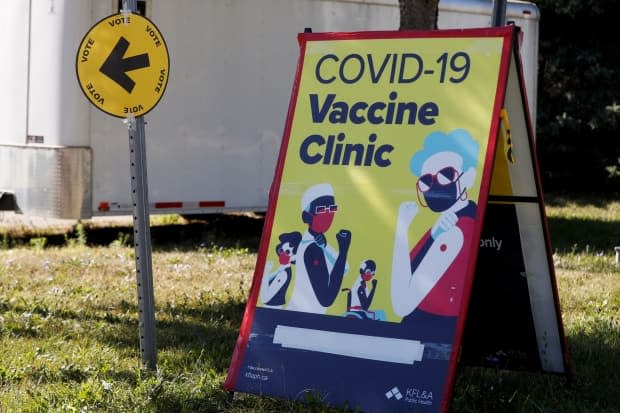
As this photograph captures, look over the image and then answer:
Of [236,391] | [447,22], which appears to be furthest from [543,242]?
Answer: [447,22]

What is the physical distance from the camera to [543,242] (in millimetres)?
5113

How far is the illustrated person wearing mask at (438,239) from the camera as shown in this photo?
4488 millimetres

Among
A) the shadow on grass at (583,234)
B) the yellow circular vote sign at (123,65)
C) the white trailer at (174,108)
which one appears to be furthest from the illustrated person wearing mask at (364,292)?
the shadow on grass at (583,234)

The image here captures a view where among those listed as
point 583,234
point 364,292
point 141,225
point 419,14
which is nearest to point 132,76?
point 141,225

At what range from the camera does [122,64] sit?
5.22 meters

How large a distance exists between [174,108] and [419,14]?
13.3 ft

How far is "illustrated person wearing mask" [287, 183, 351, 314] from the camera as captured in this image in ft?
15.7

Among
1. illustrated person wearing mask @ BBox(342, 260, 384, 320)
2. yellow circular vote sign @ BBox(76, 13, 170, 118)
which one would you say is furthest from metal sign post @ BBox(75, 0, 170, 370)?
illustrated person wearing mask @ BBox(342, 260, 384, 320)

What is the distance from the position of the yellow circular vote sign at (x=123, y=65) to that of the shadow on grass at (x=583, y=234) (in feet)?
22.1

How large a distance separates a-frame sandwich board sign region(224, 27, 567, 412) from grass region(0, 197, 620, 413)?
0.29m

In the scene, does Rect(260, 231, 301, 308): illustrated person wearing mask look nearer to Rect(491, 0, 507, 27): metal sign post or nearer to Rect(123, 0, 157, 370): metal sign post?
Rect(123, 0, 157, 370): metal sign post

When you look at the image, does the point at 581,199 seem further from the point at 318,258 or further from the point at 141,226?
the point at 318,258

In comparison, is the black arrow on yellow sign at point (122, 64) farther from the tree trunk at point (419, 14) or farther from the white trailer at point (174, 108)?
the white trailer at point (174, 108)

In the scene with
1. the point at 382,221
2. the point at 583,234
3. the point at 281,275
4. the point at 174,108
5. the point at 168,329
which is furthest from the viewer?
the point at 583,234
